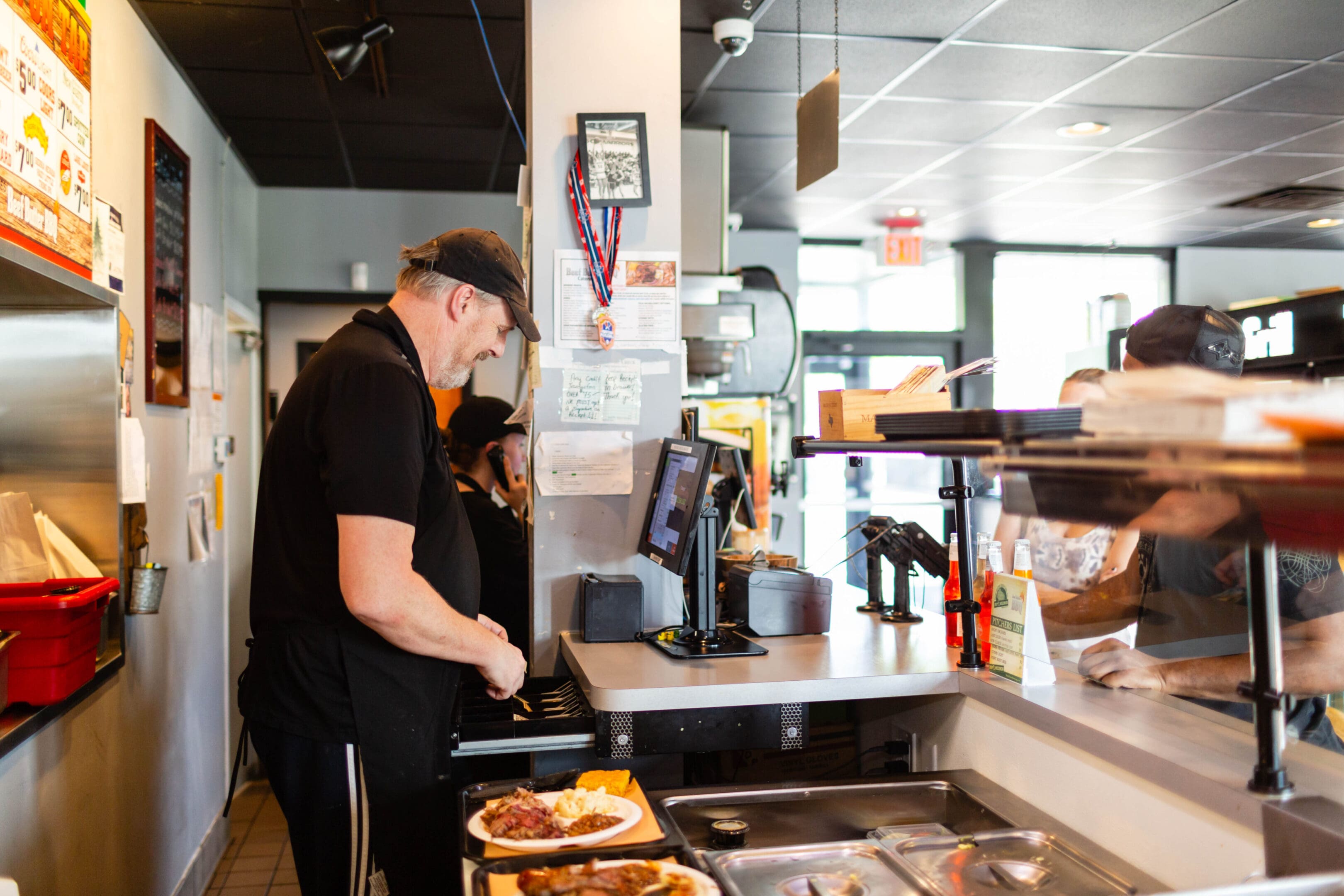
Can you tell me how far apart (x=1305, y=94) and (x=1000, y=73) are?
1.25 metres

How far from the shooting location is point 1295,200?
5312mm

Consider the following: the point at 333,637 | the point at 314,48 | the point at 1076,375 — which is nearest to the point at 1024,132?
the point at 1076,375

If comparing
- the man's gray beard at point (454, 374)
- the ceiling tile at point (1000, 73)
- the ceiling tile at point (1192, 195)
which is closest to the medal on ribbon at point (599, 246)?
the man's gray beard at point (454, 374)

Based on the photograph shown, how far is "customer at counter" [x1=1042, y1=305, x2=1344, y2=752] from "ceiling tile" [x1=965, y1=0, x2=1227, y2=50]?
136 cm

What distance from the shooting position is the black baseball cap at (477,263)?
1842mm

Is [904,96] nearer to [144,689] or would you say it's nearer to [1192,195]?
[1192,195]

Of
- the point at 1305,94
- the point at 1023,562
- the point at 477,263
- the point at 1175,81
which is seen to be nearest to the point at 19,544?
the point at 477,263

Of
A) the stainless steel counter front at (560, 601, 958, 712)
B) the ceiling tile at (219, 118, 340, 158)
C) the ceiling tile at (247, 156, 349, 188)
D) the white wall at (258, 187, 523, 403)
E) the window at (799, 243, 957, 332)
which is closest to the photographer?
the stainless steel counter front at (560, 601, 958, 712)

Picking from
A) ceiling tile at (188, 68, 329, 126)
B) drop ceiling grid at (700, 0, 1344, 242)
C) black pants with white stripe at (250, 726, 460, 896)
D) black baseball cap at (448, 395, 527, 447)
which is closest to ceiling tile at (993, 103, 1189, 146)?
drop ceiling grid at (700, 0, 1344, 242)

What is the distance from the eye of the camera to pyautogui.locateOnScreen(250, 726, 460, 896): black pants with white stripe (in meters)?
1.70

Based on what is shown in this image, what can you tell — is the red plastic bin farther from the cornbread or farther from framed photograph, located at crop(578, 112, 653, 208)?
framed photograph, located at crop(578, 112, 653, 208)

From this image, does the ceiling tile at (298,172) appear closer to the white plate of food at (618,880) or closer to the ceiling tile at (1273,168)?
the white plate of food at (618,880)

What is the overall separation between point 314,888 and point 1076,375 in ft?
8.43

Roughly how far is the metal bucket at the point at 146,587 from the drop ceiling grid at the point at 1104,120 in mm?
2406
